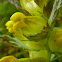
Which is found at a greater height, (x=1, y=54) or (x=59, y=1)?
(x=59, y=1)

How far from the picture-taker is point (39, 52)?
36.5 inches

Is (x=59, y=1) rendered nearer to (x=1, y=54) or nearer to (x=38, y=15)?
(x=38, y=15)

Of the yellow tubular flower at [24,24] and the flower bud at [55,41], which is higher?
the yellow tubular flower at [24,24]

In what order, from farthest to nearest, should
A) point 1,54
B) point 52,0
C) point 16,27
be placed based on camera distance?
1. point 1,54
2. point 52,0
3. point 16,27

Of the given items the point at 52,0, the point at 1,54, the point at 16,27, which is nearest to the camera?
the point at 16,27

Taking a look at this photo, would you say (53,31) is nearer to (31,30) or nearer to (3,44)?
(31,30)

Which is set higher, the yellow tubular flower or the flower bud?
the yellow tubular flower

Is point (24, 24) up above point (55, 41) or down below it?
above

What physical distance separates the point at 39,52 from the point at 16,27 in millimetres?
263

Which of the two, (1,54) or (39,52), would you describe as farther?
(1,54)

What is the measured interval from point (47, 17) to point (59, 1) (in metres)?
0.13

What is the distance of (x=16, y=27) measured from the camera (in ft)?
2.45

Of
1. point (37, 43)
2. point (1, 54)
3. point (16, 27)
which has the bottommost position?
point (1, 54)

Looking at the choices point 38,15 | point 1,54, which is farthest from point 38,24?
point 1,54
